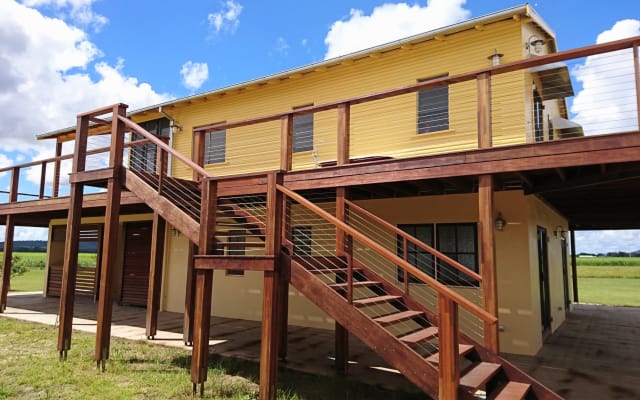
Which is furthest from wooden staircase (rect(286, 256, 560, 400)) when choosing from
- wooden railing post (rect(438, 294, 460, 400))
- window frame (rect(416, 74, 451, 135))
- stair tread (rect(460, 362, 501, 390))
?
window frame (rect(416, 74, 451, 135))

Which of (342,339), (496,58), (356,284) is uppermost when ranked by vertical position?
(496,58)

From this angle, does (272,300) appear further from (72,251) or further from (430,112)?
(430,112)

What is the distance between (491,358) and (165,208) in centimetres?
448

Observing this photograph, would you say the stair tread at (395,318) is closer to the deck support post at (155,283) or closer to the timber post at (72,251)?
the timber post at (72,251)

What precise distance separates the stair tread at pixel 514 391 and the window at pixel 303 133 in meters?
6.75

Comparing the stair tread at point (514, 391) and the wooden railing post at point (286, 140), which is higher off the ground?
the wooden railing post at point (286, 140)

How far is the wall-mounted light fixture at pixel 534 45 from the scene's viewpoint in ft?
24.6

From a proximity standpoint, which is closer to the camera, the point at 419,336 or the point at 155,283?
the point at 419,336

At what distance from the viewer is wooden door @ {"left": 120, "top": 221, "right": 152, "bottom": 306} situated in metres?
12.6

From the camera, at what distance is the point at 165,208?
19.2 ft

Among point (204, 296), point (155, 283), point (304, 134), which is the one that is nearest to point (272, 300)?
point (204, 296)

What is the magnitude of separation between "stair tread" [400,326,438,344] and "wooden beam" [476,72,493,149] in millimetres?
2312

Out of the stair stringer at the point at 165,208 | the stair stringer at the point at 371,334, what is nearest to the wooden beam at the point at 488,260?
the stair stringer at the point at 371,334

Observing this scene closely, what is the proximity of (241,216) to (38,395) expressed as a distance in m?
3.67
